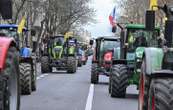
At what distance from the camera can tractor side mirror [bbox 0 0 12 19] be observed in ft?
31.0

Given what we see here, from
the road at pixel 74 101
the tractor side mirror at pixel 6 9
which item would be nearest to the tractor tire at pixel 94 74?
the road at pixel 74 101

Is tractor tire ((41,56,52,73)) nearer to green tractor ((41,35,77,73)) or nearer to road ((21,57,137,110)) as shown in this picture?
green tractor ((41,35,77,73))

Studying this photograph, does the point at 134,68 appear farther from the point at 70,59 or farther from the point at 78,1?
the point at 78,1

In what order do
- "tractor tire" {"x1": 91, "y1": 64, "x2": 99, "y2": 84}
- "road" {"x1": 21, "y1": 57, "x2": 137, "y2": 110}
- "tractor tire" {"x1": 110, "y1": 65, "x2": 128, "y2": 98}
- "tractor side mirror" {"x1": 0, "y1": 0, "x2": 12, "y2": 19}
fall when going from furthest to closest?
"tractor tire" {"x1": 91, "y1": 64, "x2": 99, "y2": 84}
"tractor tire" {"x1": 110, "y1": 65, "x2": 128, "y2": 98}
"road" {"x1": 21, "y1": 57, "x2": 137, "y2": 110}
"tractor side mirror" {"x1": 0, "y1": 0, "x2": 12, "y2": 19}

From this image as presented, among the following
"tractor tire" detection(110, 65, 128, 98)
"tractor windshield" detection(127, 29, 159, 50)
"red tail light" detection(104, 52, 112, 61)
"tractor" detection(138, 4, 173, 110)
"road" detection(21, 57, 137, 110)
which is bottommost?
"road" detection(21, 57, 137, 110)

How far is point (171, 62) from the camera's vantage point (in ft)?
32.3

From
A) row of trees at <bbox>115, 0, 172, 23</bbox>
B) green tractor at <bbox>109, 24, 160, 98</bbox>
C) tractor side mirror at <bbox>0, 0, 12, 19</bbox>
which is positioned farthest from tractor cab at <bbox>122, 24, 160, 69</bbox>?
row of trees at <bbox>115, 0, 172, 23</bbox>

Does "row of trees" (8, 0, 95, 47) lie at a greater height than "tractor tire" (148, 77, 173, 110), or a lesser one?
greater

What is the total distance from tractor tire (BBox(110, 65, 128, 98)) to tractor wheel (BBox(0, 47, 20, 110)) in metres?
8.05

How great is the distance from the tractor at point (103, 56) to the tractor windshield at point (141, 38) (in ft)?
22.6

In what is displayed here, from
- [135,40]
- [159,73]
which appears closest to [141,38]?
[135,40]

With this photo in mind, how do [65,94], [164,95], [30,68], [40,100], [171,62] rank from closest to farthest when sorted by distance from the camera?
[164,95]
[171,62]
[40,100]
[30,68]
[65,94]

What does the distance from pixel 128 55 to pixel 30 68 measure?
10.6 ft

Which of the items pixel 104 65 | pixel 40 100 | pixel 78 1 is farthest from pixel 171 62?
pixel 78 1
